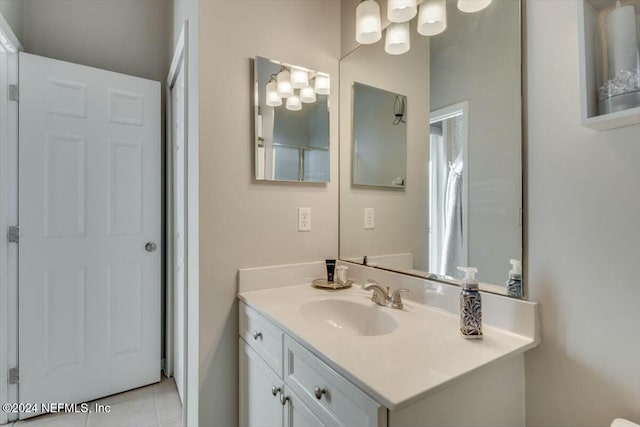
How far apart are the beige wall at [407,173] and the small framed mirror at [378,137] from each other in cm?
3

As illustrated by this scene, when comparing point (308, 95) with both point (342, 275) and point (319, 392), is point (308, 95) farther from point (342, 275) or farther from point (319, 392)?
point (319, 392)

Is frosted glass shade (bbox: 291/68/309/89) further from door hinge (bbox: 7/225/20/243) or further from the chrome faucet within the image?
door hinge (bbox: 7/225/20/243)

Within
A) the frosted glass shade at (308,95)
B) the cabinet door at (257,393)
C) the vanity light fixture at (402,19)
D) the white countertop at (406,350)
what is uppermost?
the vanity light fixture at (402,19)

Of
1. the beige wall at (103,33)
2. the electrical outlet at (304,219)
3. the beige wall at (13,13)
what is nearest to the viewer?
the electrical outlet at (304,219)

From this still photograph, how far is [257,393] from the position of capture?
1.21m

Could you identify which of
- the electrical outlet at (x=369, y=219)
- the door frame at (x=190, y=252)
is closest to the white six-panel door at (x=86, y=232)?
the door frame at (x=190, y=252)

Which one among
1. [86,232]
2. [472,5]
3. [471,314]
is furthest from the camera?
[86,232]

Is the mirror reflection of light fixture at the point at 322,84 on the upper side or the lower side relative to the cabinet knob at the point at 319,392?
upper

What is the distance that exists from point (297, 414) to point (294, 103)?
130cm

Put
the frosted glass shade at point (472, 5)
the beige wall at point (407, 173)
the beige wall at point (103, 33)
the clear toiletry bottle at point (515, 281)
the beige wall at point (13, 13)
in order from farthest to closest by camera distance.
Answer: the beige wall at point (103, 33) → the beige wall at point (13, 13) → the beige wall at point (407, 173) → the frosted glass shade at point (472, 5) → the clear toiletry bottle at point (515, 281)

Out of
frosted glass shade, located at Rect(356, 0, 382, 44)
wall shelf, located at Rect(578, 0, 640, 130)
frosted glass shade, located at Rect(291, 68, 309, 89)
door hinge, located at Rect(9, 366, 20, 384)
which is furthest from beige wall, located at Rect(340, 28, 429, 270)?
door hinge, located at Rect(9, 366, 20, 384)

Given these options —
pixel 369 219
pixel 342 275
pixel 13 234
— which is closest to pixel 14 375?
pixel 13 234

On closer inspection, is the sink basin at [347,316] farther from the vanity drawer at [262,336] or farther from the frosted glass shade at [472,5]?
the frosted glass shade at [472,5]

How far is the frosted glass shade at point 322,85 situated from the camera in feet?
5.29
